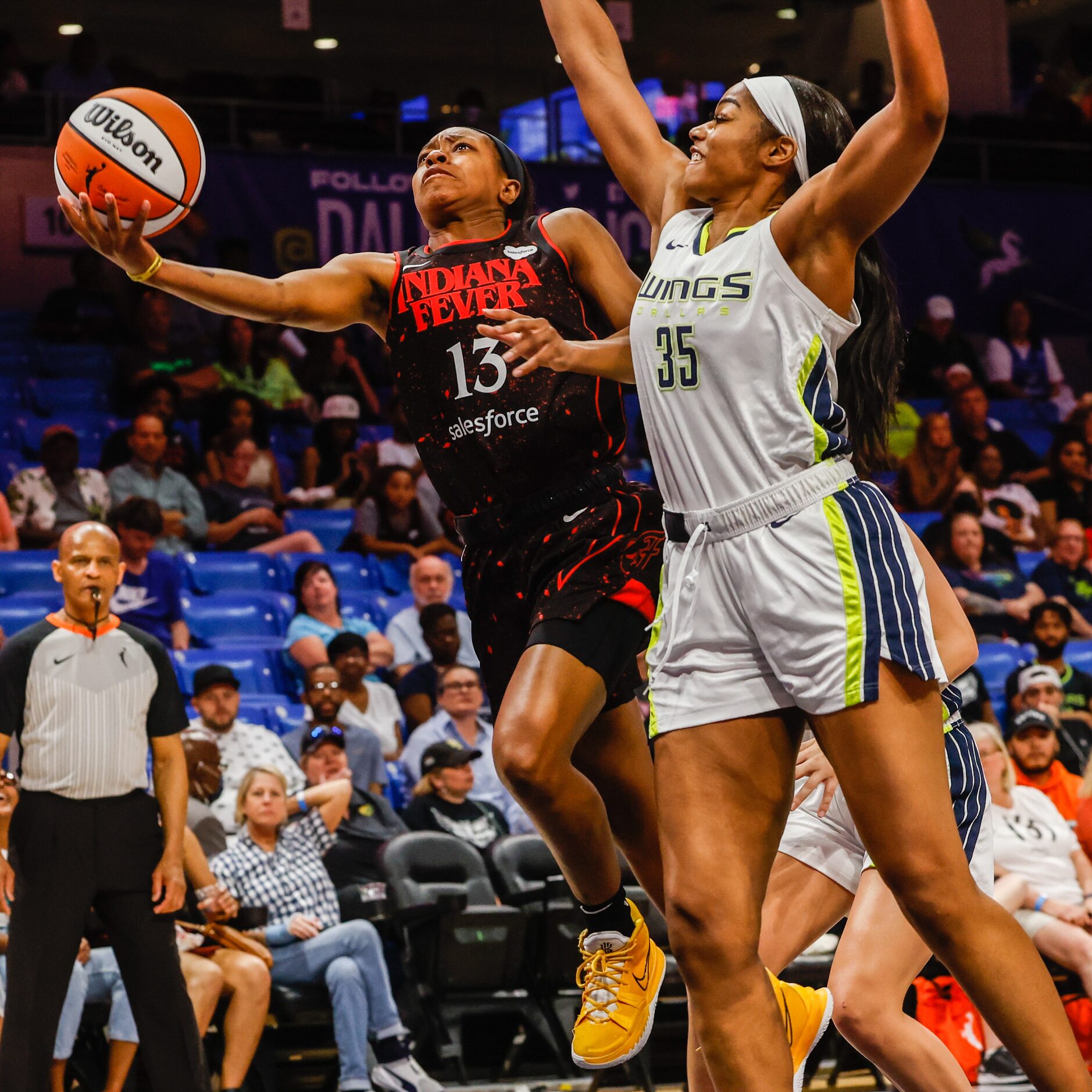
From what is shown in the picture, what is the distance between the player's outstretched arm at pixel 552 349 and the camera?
10.7 feet

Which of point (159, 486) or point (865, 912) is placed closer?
point (865, 912)

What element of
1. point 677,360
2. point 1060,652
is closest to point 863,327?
point 677,360

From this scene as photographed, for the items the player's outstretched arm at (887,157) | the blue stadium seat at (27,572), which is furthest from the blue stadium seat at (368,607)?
the player's outstretched arm at (887,157)

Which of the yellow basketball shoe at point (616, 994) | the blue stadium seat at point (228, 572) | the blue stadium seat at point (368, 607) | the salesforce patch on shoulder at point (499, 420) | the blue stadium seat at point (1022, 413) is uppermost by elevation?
the salesforce patch on shoulder at point (499, 420)

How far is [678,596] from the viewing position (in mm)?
3295

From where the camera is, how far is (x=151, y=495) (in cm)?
1027

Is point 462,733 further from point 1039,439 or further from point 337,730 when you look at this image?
point 1039,439

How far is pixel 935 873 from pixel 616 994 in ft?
3.83

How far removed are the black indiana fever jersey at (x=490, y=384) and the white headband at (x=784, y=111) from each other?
3.11 feet

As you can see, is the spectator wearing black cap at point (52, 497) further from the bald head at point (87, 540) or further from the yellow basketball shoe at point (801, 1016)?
the yellow basketball shoe at point (801, 1016)

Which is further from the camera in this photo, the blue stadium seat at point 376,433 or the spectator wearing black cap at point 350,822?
the blue stadium seat at point 376,433

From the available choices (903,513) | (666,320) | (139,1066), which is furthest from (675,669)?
(903,513)

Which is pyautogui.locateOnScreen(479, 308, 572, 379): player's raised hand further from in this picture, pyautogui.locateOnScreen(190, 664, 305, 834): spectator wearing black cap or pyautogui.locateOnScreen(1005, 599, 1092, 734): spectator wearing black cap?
pyautogui.locateOnScreen(1005, 599, 1092, 734): spectator wearing black cap

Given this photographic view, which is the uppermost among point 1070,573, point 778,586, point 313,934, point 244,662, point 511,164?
point 511,164
